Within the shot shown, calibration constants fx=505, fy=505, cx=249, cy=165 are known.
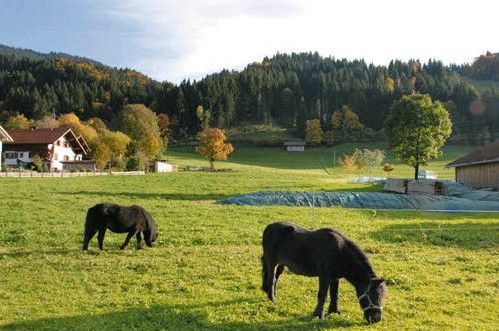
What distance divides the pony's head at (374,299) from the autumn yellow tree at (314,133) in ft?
436

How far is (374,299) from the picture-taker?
33.4ft

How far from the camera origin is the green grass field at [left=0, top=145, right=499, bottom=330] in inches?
428

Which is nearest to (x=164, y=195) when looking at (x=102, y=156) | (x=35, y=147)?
(x=102, y=156)

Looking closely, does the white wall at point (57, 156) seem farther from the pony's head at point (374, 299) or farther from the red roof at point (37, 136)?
the pony's head at point (374, 299)

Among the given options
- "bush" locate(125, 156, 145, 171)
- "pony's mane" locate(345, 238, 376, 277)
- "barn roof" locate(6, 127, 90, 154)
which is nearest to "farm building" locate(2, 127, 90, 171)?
"barn roof" locate(6, 127, 90, 154)

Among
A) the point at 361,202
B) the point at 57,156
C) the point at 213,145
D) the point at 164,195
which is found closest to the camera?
the point at 361,202

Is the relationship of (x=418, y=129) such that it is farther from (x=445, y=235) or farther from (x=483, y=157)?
(x=445, y=235)

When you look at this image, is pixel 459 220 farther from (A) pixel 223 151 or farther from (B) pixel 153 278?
(A) pixel 223 151

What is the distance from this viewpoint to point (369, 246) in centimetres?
1984

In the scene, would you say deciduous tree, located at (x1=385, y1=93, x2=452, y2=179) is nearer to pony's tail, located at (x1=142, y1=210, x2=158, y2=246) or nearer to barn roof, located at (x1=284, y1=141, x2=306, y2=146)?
pony's tail, located at (x1=142, y1=210, x2=158, y2=246)

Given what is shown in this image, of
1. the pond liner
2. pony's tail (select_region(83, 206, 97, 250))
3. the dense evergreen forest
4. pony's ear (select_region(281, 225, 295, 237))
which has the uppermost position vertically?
the dense evergreen forest

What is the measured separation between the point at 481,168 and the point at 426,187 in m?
8.03

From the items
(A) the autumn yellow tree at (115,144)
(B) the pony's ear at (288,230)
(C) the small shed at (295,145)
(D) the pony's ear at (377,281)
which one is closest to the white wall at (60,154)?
(A) the autumn yellow tree at (115,144)

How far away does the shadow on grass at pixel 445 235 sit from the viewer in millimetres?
21719
